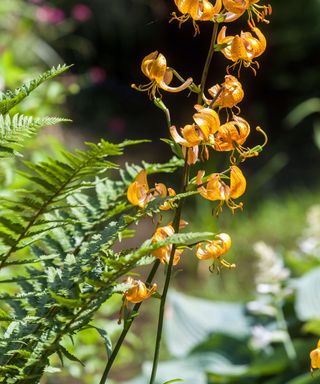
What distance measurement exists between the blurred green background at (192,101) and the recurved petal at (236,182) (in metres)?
2.35

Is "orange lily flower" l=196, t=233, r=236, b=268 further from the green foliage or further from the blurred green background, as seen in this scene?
the blurred green background

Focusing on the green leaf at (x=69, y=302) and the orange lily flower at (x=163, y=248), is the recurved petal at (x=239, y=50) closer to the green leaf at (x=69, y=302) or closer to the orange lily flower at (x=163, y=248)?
the orange lily flower at (x=163, y=248)

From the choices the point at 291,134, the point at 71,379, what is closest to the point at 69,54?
the point at 291,134

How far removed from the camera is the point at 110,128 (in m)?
7.26

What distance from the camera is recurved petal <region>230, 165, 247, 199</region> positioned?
3.25 ft

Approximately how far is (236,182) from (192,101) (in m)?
7.18

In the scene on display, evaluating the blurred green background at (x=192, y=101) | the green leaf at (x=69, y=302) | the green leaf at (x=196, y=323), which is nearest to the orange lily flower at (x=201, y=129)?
the green leaf at (x=69, y=302)

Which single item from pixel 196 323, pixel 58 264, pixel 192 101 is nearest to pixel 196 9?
pixel 58 264

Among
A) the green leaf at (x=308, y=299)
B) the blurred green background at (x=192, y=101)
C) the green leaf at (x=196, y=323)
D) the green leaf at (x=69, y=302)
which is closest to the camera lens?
the green leaf at (x=69, y=302)

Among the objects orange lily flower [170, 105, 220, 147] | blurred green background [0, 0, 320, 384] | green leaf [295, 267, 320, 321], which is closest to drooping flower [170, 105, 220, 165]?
orange lily flower [170, 105, 220, 147]

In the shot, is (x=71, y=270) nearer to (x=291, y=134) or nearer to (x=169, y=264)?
(x=169, y=264)

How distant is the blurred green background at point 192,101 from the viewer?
184 inches

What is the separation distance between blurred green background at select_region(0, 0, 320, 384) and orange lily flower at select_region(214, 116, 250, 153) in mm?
2358

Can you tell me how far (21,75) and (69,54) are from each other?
6403mm
